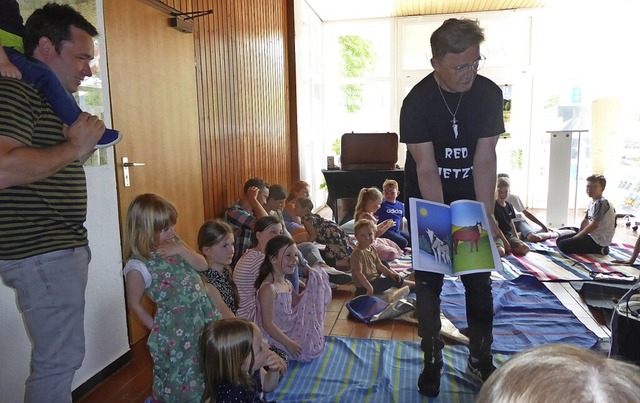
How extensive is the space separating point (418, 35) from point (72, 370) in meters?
8.25

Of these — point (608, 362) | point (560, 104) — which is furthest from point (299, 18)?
point (608, 362)

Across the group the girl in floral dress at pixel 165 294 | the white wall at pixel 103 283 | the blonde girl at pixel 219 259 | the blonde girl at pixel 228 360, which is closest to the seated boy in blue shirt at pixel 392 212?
the blonde girl at pixel 219 259

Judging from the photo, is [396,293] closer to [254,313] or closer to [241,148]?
[254,313]

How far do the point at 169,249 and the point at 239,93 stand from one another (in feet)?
9.40

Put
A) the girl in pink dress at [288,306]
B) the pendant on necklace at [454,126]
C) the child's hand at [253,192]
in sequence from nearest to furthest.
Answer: the pendant on necklace at [454,126] → the girl in pink dress at [288,306] → the child's hand at [253,192]

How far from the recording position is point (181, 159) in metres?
3.21

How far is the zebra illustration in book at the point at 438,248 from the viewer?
1.74 meters

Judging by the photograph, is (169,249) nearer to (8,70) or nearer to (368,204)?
(8,70)

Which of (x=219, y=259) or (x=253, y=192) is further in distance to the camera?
(x=253, y=192)

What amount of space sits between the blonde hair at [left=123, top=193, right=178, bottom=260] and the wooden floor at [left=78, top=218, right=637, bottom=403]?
862mm

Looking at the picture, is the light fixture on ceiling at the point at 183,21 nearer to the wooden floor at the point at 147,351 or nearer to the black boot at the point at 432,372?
the wooden floor at the point at 147,351

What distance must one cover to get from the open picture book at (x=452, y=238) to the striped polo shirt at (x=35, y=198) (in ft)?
3.81

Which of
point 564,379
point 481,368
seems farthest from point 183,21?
point 564,379

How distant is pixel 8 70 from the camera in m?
1.13
